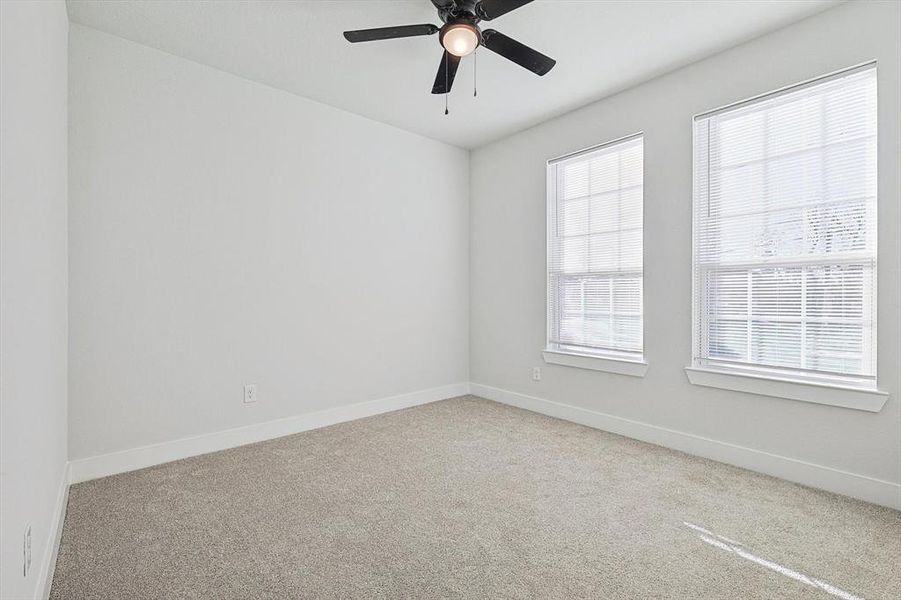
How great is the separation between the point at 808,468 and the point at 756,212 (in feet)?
5.15

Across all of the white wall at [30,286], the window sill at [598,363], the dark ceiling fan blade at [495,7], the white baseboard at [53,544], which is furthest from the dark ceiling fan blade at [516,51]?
the white baseboard at [53,544]

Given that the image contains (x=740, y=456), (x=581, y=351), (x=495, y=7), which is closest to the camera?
(x=495, y=7)

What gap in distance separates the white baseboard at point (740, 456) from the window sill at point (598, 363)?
1.23 feet

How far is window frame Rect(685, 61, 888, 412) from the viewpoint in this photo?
239cm

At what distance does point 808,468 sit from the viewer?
8.48 feet

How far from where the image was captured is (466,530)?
2.11 metres

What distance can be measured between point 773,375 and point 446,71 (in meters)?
2.73

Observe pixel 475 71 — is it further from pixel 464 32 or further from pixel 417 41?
pixel 464 32

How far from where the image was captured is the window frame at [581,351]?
11.3 ft

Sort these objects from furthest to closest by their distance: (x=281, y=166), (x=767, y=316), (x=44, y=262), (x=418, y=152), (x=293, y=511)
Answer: (x=418, y=152) → (x=281, y=166) → (x=767, y=316) → (x=293, y=511) → (x=44, y=262)

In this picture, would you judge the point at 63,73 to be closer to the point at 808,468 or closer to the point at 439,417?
the point at 439,417

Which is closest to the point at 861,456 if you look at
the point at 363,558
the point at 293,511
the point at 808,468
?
the point at 808,468

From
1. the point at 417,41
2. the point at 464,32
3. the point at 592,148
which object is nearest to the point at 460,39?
the point at 464,32

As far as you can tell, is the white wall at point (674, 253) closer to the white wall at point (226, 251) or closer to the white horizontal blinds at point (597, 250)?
the white horizontal blinds at point (597, 250)
